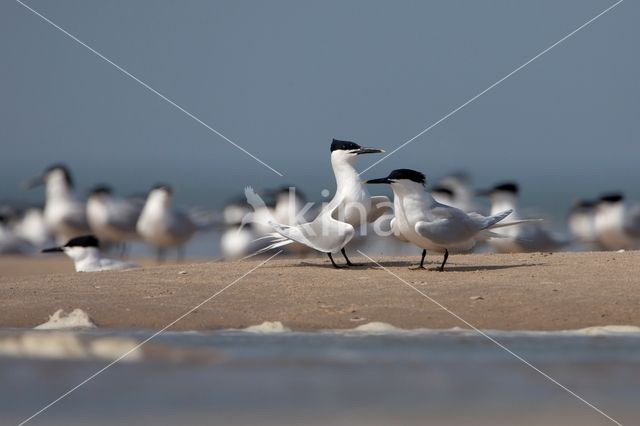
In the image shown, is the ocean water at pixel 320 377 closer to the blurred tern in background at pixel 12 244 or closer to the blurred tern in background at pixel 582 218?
the blurred tern in background at pixel 12 244

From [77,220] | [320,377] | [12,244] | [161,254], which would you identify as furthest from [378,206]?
[12,244]

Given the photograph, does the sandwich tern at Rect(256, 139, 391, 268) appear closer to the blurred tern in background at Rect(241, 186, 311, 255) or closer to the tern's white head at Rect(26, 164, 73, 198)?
the blurred tern in background at Rect(241, 186, 311, 255)

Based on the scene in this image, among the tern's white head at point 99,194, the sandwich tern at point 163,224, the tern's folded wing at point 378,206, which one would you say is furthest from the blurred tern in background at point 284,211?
the tern's folded wing at point 378,206

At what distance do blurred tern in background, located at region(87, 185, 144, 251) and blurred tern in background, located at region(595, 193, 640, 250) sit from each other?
6032mm

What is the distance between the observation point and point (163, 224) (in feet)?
51.8

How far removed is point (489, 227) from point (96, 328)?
290cm

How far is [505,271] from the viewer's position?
840 cm

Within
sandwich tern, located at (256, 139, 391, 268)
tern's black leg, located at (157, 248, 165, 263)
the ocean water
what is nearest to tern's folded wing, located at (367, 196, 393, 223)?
sandwich tern, located at (256, 139, 391, 268)

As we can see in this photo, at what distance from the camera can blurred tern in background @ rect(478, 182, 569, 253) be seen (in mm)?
13263

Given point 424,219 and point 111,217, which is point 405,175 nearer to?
point 424,219

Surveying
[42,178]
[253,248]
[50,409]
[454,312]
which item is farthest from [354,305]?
[42,178]

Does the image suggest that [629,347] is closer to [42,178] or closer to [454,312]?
[454,312]

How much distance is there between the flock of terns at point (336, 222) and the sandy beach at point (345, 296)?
29 cm

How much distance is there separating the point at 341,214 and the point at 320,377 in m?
2.91
